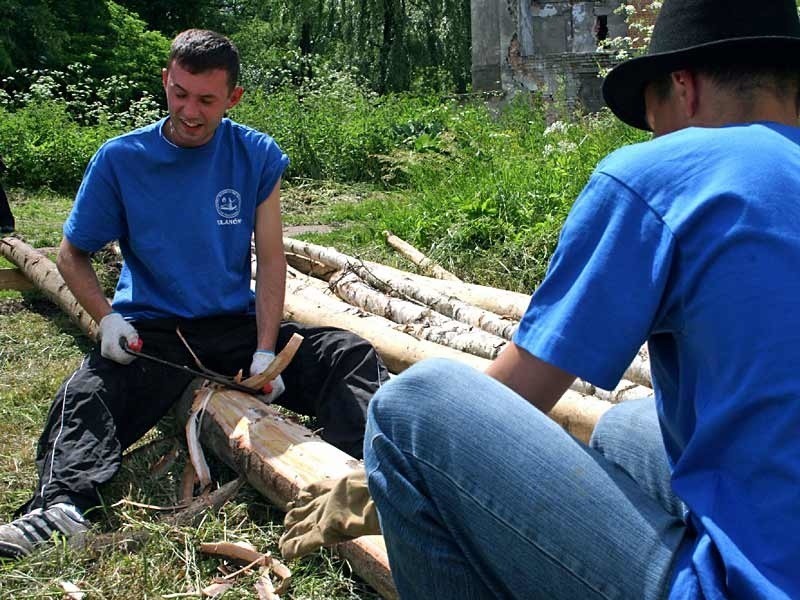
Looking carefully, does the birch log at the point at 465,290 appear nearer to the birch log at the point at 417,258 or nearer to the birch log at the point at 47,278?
the birch log at the point at 417,258

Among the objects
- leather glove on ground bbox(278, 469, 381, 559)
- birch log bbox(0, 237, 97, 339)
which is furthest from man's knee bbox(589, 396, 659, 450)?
birch log bbox(0, 237, 97, 339)

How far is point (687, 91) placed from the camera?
1.70 metres

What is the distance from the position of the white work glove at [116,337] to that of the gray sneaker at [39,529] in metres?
0.59

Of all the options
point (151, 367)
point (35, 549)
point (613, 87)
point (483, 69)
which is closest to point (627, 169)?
point (613, 87)

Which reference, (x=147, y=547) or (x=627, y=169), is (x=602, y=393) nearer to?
(x=147, y=547)

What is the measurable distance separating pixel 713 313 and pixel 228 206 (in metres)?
2.71

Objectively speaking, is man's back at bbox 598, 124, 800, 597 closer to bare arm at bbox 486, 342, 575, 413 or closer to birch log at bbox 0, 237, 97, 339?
bare arm at bbox 486, 342, 575, 413

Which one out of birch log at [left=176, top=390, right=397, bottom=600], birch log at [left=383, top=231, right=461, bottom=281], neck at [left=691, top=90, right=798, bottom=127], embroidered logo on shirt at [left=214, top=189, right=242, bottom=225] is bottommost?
birch log at [left=383, top=231, right=461, bottom=281]

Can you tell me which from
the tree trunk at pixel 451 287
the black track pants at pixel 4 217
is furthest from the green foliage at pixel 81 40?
the tree trunk at pixel 451 287

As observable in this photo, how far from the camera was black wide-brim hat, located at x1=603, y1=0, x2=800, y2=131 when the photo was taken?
5.34 feet

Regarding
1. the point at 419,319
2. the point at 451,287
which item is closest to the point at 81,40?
the point at 451,287

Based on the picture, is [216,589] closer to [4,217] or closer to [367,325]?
[367,325]

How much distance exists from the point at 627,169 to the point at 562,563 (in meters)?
0.64

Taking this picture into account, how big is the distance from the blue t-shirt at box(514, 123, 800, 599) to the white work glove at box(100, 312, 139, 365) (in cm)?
228
